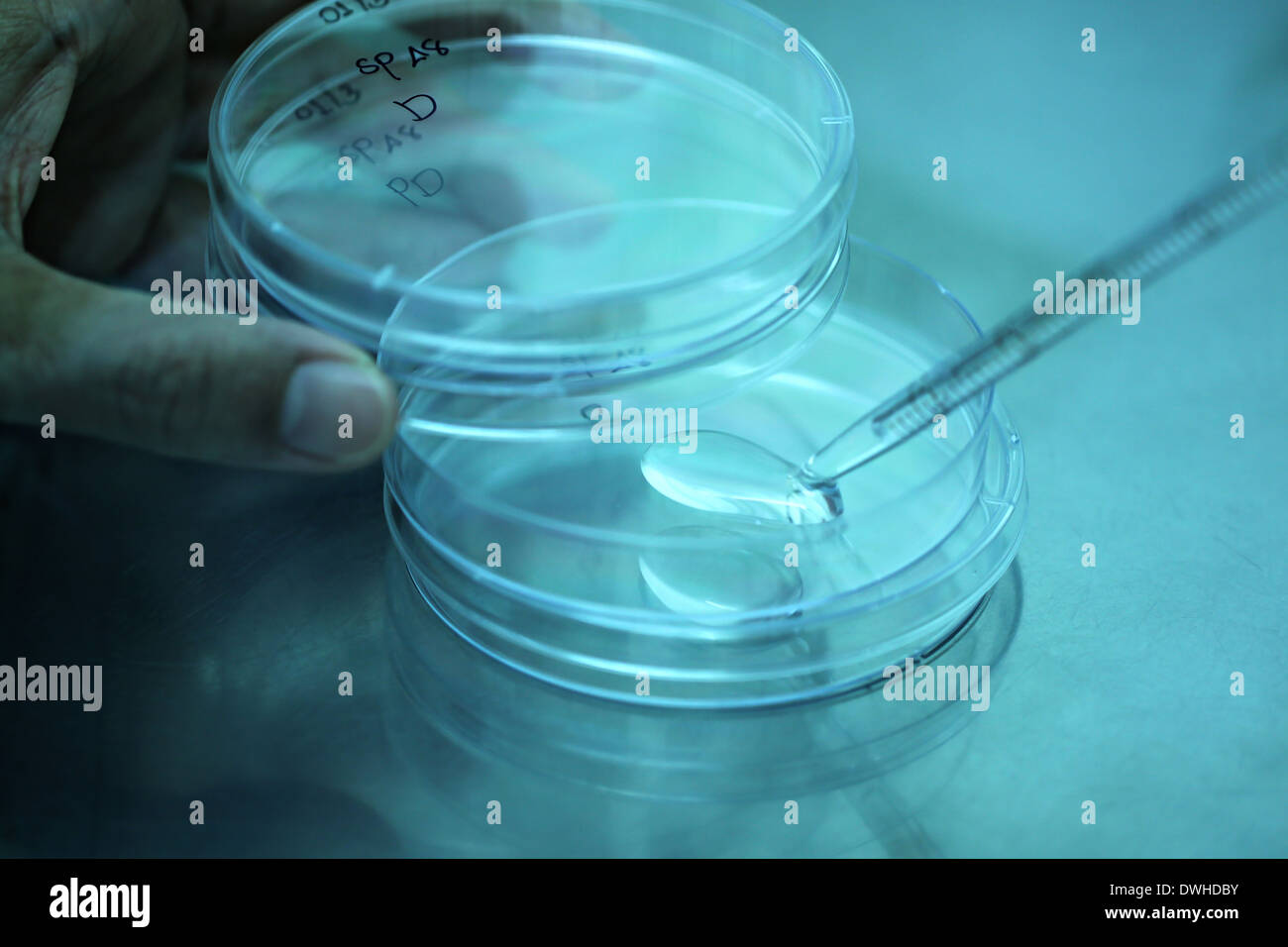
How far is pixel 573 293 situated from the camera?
31.1 inches

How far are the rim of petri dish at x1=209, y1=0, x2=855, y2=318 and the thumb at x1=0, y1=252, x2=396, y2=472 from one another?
2.5 inches

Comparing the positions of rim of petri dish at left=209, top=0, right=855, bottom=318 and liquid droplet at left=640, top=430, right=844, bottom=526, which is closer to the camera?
rim of petri dish at left=209, top=0, right=855, bottom=318

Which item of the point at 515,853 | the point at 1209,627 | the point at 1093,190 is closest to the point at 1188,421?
the point at 1209,627

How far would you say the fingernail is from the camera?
0.76m

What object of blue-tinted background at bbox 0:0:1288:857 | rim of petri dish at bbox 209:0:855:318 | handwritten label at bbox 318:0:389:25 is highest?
handwritten label at bbox 318:0:389:25

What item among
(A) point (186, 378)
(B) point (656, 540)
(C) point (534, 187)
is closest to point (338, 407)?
(A) point (186, 378)

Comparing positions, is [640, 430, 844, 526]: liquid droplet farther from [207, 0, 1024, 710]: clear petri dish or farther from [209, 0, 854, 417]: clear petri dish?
[209, 0, 854, 417]: clear petri dish

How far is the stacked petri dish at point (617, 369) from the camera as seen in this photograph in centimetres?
83

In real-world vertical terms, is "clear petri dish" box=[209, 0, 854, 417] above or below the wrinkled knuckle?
above

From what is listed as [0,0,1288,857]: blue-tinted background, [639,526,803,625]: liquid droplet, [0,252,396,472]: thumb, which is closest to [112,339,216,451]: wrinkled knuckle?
[0,252,396,472]: thumb

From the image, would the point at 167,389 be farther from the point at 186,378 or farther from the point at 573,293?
the point at 573,293

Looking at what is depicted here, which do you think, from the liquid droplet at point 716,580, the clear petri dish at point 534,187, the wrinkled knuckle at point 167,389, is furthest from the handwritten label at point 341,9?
the liquid droplet at point 716,580

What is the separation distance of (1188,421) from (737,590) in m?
0.51
